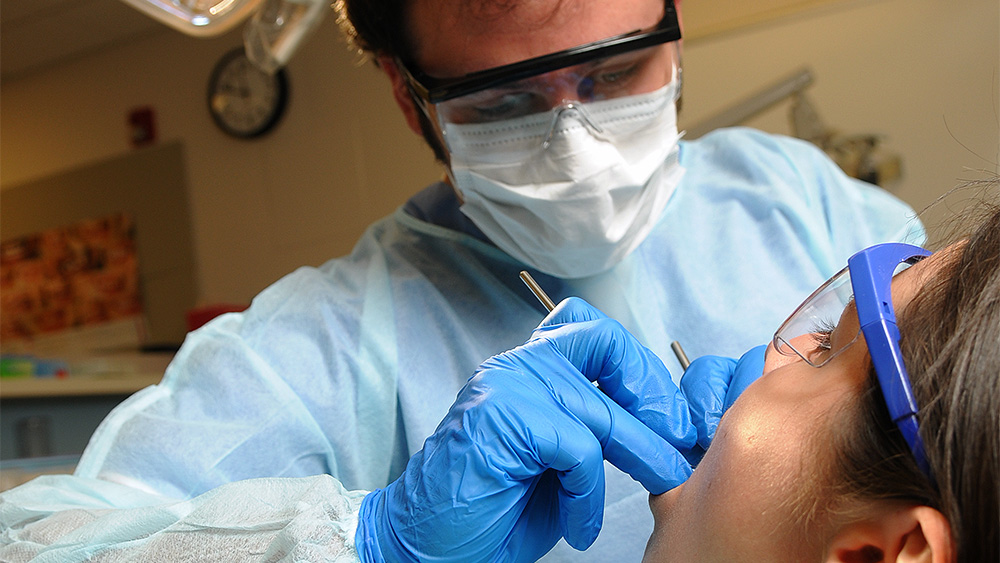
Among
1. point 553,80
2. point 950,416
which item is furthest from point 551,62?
point 950,416

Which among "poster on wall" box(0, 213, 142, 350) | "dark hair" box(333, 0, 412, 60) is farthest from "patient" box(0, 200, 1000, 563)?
"poster on wall" box(0, 213, 142, 350)

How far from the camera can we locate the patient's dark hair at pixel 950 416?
0.55 m

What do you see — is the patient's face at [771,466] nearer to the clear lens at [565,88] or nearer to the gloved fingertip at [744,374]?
the gloved fingertip at [744,374]

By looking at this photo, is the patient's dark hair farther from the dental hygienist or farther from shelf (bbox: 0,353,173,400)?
shelf (bbox: 0,353,173,400)

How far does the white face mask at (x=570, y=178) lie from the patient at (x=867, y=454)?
45cm

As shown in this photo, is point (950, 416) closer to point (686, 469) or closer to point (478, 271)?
point (686, 469)

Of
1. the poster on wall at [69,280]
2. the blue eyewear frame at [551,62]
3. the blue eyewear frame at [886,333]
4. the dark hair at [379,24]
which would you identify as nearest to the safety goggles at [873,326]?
the blue eyewear frame at [886,333]

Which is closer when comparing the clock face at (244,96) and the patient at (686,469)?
the patient at (686,469)

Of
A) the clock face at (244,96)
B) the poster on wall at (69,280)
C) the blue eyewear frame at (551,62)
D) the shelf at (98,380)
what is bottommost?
the shelf at (98,380)

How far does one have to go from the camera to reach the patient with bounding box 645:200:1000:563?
1.84ft

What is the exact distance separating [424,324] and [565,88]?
43cm

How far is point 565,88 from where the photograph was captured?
118cm

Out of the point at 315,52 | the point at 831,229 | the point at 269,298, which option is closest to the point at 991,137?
the point at 831,229

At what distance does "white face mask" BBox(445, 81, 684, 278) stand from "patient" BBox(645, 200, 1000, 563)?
45 centimetres
